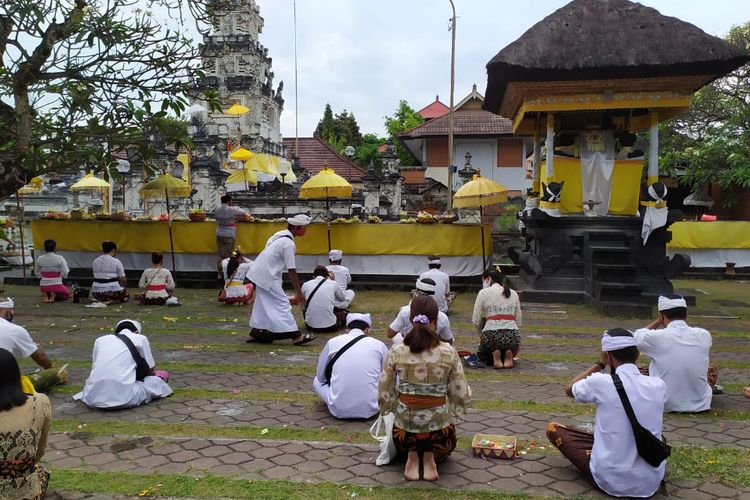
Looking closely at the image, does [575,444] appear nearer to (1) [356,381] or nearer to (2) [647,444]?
(2) [647,444]

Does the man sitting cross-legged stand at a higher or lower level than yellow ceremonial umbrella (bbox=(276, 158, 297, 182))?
lower

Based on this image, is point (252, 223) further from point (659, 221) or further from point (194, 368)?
point (659, 221)

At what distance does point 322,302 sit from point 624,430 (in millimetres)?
5976

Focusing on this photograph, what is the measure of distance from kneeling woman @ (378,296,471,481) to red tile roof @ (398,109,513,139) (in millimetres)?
29592

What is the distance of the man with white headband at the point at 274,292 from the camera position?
8594 millimetres

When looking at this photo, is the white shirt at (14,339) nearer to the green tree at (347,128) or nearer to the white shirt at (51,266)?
the white shirt at (51,266)

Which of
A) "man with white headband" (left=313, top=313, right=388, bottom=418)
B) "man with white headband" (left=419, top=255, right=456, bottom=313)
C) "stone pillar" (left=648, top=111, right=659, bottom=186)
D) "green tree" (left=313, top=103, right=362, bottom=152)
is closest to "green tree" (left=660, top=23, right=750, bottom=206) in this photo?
"stone pillar" (left=648, top=111, right=659, bottom=186)

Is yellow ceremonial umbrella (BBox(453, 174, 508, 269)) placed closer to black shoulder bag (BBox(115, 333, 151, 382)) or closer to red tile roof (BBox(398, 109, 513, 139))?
black shoulder bag (BBox(115, 333, 151, 382))

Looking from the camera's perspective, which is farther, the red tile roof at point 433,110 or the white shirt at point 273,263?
the red tile roof at point 433,110

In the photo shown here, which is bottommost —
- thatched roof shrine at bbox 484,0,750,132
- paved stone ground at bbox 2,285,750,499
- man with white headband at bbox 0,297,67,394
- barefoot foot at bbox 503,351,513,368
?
paved stone ground at bbox 2,285,750,499

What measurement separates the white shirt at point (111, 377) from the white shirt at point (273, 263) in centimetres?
280

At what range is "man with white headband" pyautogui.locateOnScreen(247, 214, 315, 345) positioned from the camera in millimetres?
8594

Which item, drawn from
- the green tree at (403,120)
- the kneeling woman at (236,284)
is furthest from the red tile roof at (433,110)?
the kneeling woman at (236,284)

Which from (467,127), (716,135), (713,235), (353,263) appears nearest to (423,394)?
(353,263)
